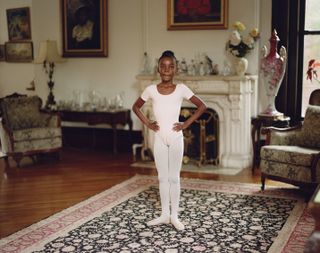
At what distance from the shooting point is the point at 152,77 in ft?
22.6

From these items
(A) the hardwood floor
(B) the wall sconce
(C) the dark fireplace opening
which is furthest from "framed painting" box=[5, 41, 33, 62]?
(C) the dark fireplace opening

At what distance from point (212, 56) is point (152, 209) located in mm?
2838

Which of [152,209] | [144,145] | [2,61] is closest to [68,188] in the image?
[152,209]

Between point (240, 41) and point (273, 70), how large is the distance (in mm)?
627

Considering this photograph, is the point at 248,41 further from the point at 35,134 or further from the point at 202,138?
the point at 35,134

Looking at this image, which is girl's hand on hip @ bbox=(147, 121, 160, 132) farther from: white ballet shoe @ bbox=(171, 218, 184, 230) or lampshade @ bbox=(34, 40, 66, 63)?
A: lampshade @ bbox=(34, 40, 66, 63)

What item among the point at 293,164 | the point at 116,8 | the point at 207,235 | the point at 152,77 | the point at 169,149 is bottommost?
the point at 207,235

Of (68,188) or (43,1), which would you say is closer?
(68,188)

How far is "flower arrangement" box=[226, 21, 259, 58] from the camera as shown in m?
6.25

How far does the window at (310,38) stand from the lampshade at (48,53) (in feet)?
11.8

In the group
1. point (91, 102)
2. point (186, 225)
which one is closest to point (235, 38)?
point (91, 102)

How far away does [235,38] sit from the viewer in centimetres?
625

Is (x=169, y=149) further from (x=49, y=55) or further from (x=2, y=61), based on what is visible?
(x=2, y=61)

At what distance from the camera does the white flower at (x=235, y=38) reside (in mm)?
6242
